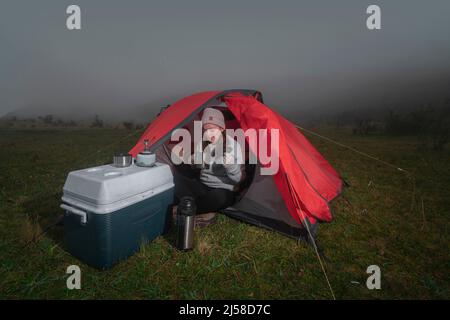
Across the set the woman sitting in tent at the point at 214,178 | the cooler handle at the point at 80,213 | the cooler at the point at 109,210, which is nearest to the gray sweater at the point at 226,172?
the woman sitting in tent at the point at 214,178

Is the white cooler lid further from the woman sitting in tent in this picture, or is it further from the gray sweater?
the gray sweater

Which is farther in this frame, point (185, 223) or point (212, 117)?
point (212, 117)

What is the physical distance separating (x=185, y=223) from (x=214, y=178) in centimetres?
80

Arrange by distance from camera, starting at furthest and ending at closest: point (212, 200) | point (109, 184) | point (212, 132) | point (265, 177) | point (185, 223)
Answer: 1. point (265, 177)
2. point (212, 132)
3. point (212, 200)
4. point (185, 223)
5. point (109, 184)

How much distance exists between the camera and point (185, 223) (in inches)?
99.6

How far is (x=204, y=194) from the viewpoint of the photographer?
10.2ft

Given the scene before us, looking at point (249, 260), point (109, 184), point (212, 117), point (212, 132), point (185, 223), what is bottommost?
point (249, 260)

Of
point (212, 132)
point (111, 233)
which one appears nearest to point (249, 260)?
point (111, 233)

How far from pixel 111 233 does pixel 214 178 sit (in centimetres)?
138

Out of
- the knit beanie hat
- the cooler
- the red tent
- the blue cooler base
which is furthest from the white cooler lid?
the knit beanie hat

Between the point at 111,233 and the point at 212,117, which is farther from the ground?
the point at 212,117

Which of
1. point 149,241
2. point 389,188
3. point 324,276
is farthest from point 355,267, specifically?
point 389,188

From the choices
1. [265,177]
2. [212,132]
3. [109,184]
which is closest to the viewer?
[109,184]

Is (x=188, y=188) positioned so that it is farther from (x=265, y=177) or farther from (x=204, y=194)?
(x=265, y=177)
